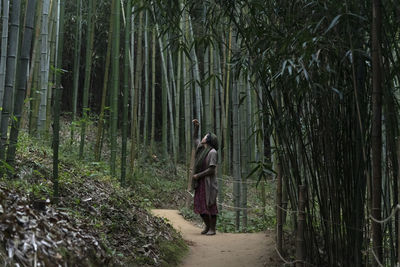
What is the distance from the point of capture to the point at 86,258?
272cm

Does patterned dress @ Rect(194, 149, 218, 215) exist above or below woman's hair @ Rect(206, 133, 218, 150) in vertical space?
below

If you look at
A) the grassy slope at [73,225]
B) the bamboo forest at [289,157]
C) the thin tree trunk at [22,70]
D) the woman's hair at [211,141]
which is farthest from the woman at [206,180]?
the thin tree trunk at [22,70]

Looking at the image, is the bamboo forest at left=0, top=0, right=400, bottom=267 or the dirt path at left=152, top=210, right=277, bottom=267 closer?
the bamboo forest at left=0, top=0, right=400, bottom=267

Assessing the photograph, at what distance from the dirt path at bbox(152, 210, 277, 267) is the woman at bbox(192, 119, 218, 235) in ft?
1.07

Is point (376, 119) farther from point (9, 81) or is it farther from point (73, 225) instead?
point (9, 81)

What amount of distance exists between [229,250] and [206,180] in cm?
114

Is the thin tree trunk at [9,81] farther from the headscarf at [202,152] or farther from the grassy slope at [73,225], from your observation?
the headscarf at [202,152]

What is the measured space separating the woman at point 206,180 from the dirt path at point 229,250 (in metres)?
0.33

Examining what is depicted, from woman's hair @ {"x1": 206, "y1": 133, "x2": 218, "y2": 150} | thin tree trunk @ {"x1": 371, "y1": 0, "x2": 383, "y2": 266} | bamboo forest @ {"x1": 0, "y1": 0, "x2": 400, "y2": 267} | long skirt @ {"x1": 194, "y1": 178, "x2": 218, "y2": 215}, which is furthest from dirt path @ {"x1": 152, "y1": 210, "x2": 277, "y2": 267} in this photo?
thin tree trunk @ {"x1": 371, "y1": 0, "x2": 383, "y2": 266}

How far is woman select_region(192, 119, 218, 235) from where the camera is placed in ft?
17.7

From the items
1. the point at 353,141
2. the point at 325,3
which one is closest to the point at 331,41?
the point at 325,3

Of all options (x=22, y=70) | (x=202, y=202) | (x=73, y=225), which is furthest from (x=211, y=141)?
(x=22, y=70)

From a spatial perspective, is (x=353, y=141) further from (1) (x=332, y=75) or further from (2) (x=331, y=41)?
(2) (x=331, y=41)

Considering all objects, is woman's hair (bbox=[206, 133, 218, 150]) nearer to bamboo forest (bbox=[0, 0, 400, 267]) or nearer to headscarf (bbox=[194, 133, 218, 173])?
headscarf (bbox=[194, 133, 218, 173])
